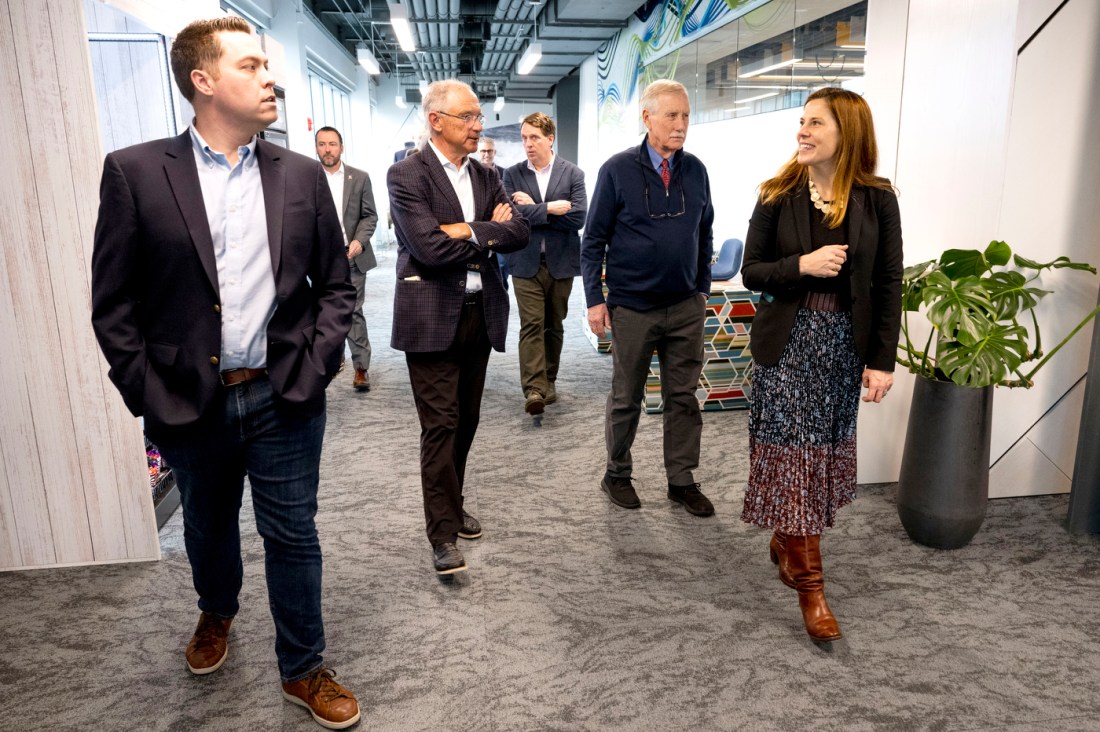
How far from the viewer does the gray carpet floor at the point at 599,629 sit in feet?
6.84

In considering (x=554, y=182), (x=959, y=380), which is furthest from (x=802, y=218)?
(x=554, y=182)

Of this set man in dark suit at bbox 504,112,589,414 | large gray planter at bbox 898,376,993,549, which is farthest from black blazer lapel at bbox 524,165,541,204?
large gray planter at bbox 898,376,993,549

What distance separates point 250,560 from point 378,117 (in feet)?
63.9

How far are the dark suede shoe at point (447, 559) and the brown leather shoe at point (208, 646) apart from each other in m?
0.71

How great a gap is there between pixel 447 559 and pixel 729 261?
4031 millimetres

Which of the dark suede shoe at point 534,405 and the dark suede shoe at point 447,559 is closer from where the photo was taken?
the dark suede shoe at point 447,559

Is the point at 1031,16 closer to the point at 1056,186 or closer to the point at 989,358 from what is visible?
the point at 1056,186

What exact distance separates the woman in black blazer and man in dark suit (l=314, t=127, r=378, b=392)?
3370 millimetres

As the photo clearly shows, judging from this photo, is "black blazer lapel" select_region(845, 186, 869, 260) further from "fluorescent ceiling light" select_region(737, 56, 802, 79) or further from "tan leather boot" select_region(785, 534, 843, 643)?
"fluorescent ceiling light" select_region(737, 56, 802, 79)

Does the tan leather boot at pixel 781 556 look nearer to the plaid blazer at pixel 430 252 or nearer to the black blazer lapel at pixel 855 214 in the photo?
the black blazer lapel at pixel 855 214

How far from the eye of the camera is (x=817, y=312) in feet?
7.74

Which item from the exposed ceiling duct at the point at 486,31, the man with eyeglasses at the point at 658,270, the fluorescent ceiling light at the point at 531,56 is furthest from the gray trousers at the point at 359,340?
the fluorescent ceiling light at the point at 531,56

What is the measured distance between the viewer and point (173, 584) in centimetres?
276

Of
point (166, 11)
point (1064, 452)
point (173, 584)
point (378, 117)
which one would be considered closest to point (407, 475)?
point (173, 584)
